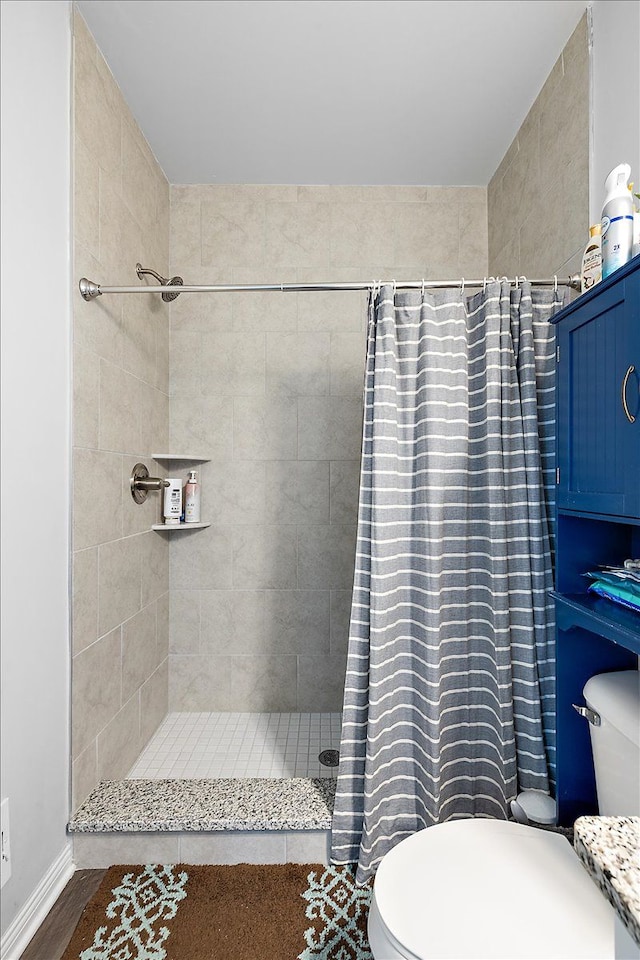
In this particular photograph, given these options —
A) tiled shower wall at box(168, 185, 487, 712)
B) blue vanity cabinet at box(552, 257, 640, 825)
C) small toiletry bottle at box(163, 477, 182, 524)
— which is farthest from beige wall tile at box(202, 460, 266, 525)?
blue vanity cabinet at box(552, 257, 640, 825)

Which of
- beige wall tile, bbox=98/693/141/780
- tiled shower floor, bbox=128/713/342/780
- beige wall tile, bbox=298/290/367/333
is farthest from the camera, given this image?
beige wall tile, bbox=298/290/367/333

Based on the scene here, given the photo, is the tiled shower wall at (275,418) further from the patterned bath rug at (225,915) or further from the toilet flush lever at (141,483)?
the patterned bath rug at (225,915)

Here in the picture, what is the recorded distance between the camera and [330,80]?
196 cm

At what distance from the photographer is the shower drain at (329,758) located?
6.95 feet

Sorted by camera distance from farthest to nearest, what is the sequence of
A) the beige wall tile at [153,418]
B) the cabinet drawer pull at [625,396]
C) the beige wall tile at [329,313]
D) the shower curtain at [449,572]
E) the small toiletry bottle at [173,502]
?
the beige wall tile at [329,313] → the small toiletry bottle at [173,502] → the beige wall tile at [153,418] → the shower curtain at [449,572] → the cabinet drawer pull at [625,396]

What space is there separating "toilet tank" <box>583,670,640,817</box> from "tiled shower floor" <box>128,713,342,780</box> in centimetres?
106

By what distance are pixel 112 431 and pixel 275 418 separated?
0.85 m

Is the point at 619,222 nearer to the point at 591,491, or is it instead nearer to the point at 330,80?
the point at 591,491

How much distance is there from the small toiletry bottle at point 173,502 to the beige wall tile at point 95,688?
560mm

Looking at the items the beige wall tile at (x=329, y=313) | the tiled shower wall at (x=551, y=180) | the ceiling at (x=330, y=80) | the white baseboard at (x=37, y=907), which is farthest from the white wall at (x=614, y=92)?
the white baseboard at (x=37, y=907)

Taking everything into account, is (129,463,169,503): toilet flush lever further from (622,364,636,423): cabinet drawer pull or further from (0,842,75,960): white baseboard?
(622,364,636,423): cabinet drawer pull

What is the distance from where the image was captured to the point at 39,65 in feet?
4.82

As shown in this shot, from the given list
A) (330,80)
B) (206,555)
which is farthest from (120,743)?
(330,80)

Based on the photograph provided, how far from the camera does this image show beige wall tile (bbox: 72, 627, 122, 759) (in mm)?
1680
